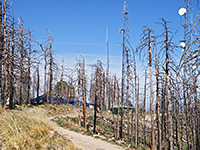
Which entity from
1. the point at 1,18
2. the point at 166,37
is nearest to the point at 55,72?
the point at 1,18

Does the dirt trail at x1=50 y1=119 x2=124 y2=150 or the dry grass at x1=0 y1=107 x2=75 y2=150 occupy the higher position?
the dry grass at x1=0 y1=107 x2=75 y2=150

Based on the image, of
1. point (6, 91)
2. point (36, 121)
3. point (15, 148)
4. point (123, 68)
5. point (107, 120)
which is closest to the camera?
point (15, 148)

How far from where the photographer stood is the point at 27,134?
6426 millimetres

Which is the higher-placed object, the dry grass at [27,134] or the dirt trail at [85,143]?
the dry grass at [27,134]

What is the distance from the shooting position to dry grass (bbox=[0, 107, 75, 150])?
5.60 metres

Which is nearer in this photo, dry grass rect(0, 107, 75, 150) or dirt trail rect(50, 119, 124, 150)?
dry grass rect(0, 107, 75, 150)

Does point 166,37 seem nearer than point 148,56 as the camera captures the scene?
Yes

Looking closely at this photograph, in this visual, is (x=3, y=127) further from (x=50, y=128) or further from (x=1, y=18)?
(x=1, y=18)

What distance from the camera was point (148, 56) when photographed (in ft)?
39.9

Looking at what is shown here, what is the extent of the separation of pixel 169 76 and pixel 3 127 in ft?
26.4

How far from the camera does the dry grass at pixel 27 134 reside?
560cm

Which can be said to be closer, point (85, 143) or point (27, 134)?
point (27, 134)

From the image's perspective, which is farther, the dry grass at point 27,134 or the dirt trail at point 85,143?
the dirt trail at point 85,143

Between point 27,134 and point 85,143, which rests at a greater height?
point 27,134
